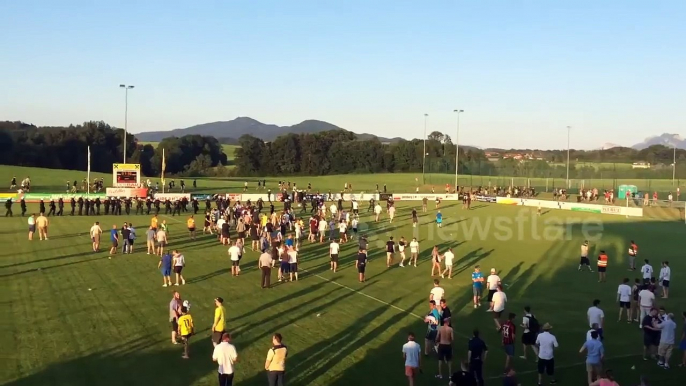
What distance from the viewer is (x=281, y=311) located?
18.1 m

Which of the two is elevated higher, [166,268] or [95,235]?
[95,235]

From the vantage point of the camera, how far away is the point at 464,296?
2089cm

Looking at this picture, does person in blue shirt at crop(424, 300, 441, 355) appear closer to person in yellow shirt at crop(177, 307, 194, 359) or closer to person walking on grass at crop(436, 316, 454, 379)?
person walking on grass at crop(436, 316, 454, 379)

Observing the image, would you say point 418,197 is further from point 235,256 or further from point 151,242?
point 235,256

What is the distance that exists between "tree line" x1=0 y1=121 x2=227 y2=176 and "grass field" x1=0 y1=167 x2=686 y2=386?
2942 inches

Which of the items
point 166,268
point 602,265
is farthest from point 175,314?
point 602,265

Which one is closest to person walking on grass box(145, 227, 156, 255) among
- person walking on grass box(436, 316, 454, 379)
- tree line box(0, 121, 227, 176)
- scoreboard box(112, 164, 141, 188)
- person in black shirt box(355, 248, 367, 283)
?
person in black shirt box(355, 248, 367, 283)

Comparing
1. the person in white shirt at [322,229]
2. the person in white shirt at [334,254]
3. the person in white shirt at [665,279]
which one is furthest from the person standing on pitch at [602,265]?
the person in white shirt at [322,229]

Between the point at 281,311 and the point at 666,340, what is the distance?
31.1 feet

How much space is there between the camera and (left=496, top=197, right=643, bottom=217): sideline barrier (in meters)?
50.1

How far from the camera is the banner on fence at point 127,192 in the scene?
47.7m

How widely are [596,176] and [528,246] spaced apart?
59.1m

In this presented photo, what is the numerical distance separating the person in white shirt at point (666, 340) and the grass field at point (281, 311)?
0.27 metres

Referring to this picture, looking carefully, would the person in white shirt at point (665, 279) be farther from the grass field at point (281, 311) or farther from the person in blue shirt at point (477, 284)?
the person in blue shirt at point (477, 284)
